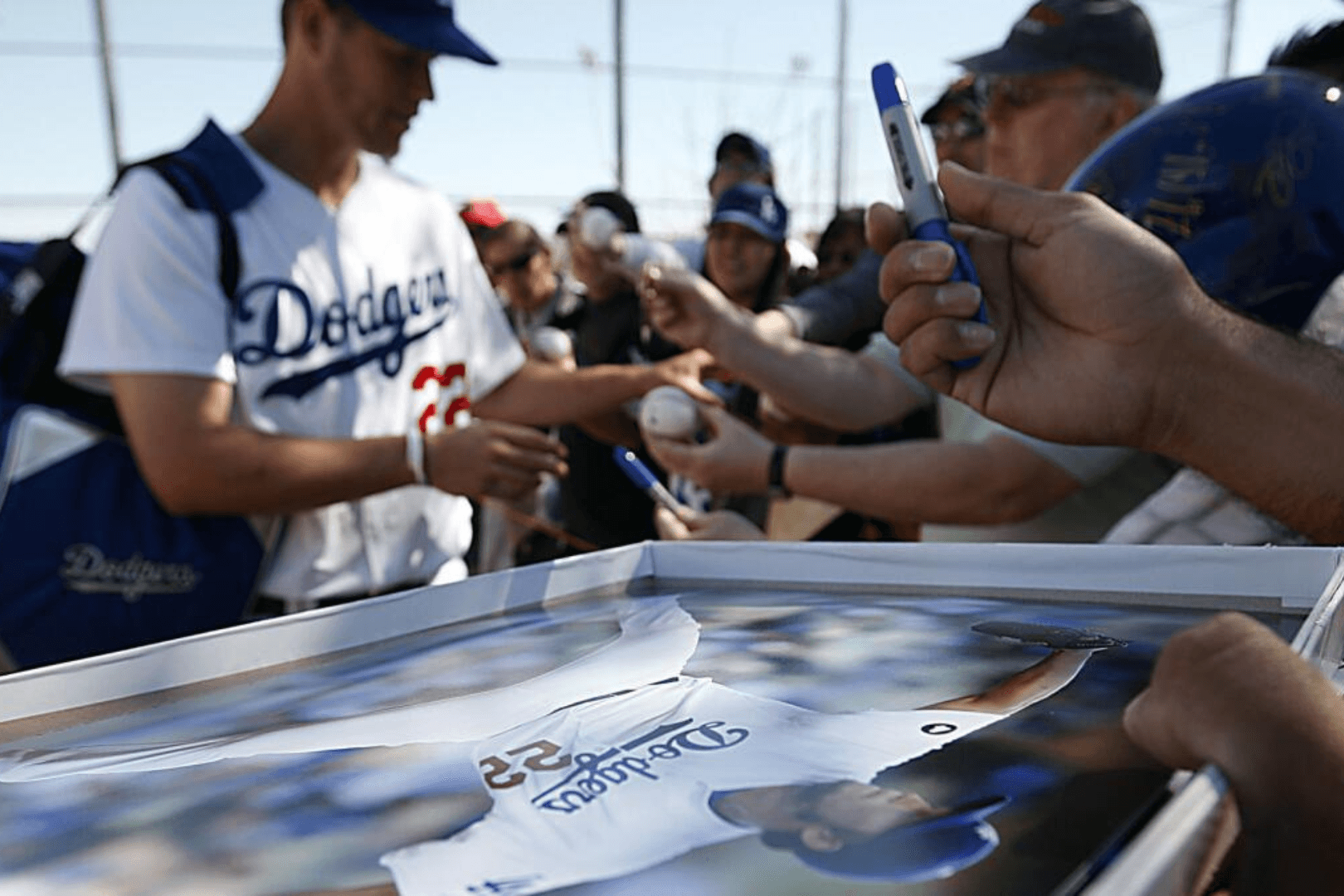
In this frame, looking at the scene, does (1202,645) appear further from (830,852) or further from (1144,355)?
(1144,355)

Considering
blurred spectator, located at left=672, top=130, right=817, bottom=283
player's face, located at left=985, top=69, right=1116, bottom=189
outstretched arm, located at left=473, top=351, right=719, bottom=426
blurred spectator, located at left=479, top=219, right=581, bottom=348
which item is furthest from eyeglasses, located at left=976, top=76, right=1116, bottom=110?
blurred spectator, located at left=479, top=219, right=581, bottom=348

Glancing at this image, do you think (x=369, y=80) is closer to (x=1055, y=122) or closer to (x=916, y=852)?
(x=1055, y=122)

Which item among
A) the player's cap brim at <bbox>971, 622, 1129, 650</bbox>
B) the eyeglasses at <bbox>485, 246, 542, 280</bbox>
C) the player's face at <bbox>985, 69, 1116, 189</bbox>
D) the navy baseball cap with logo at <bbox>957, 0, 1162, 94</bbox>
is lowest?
the eyeglasses at <bbox>485, 246, 542, 280</bbox>

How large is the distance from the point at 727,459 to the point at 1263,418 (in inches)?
33.2

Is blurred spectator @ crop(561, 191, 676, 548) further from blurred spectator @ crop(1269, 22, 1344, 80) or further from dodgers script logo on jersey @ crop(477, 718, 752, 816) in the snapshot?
dodgers script logo on jersey @ crop(477, 718, 752, 816)

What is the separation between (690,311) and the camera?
194 centimetres

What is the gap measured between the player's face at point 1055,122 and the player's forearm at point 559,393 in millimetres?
671

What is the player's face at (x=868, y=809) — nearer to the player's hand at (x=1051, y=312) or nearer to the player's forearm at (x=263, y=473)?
the player's hand at (x=1051, y=312)

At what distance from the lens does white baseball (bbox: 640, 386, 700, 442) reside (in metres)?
1.67

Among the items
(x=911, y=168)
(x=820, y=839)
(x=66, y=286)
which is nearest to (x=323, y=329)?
(x=66, y=286)

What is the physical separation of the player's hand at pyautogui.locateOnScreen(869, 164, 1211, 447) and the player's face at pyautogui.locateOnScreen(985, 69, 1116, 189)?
0.76 meters

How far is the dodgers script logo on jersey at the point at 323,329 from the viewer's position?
122 cm

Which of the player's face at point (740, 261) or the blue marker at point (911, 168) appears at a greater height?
the blue marker at point (911, 168)

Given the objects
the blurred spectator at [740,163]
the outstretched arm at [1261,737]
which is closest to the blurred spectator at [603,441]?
the blurred spectator at [740,163]
